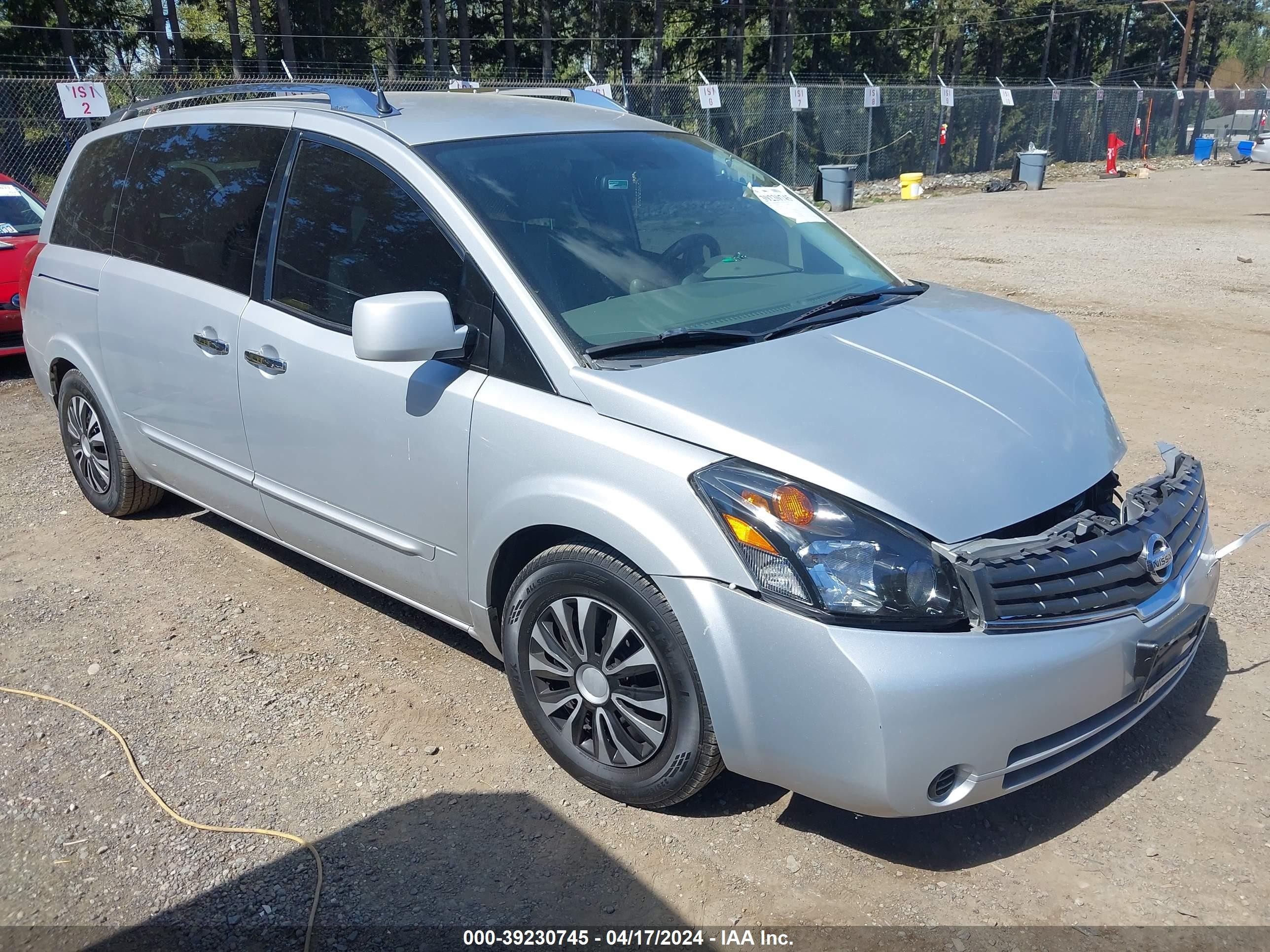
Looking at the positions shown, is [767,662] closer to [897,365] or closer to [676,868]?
[676,868]

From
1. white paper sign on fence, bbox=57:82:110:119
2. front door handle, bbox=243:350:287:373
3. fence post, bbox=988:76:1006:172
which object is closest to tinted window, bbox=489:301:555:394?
front door handle, bbox=243:350:287:373

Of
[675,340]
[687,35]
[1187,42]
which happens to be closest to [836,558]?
[675,340]

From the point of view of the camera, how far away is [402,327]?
→ 2930 mm

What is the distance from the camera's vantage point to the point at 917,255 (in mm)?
13906

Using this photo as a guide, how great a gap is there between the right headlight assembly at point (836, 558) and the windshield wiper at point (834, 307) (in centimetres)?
79

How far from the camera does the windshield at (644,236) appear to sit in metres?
3.17

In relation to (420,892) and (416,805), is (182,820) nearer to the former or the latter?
(416,805)

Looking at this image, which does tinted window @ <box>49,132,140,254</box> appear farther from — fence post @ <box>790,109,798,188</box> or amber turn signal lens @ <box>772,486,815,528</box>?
fence post @ <box>790,109,798,188</box>

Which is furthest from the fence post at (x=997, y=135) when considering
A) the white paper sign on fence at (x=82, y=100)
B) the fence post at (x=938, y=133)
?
the white paper sign on fence at (x=82, y=100)

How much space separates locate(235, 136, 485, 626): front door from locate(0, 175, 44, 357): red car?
5.20 meters

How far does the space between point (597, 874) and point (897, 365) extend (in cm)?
168

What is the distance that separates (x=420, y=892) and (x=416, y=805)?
0.40 meters

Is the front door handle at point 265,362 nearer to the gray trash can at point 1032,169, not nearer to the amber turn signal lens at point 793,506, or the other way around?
the amber turn signal lens at point 793,506

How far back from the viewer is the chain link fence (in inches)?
647
